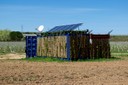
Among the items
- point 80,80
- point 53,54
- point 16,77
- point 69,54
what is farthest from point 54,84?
point 53,54

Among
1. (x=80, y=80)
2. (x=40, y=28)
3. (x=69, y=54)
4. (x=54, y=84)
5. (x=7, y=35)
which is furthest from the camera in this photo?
(x=7, y=35)

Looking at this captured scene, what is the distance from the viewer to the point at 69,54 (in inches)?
1052

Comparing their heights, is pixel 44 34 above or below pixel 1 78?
above

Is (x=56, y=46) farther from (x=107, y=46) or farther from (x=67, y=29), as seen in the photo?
(x=107, y=46)

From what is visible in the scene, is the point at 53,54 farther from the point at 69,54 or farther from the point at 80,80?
the point at 80,80

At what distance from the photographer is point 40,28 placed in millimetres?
Result: 34312

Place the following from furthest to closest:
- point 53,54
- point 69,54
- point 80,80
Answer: point 53,54, point 69,54, point 80,80

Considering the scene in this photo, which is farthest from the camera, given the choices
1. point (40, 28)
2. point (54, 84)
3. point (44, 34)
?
point (40, 28)

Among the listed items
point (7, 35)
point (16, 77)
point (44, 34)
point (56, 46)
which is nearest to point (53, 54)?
point (56, 46)

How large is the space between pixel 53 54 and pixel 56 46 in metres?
0.78

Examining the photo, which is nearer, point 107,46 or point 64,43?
point 64,43

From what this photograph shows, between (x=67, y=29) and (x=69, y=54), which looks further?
(x=67, y=29)

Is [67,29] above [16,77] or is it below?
above

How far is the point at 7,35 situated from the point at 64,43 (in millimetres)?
66185
